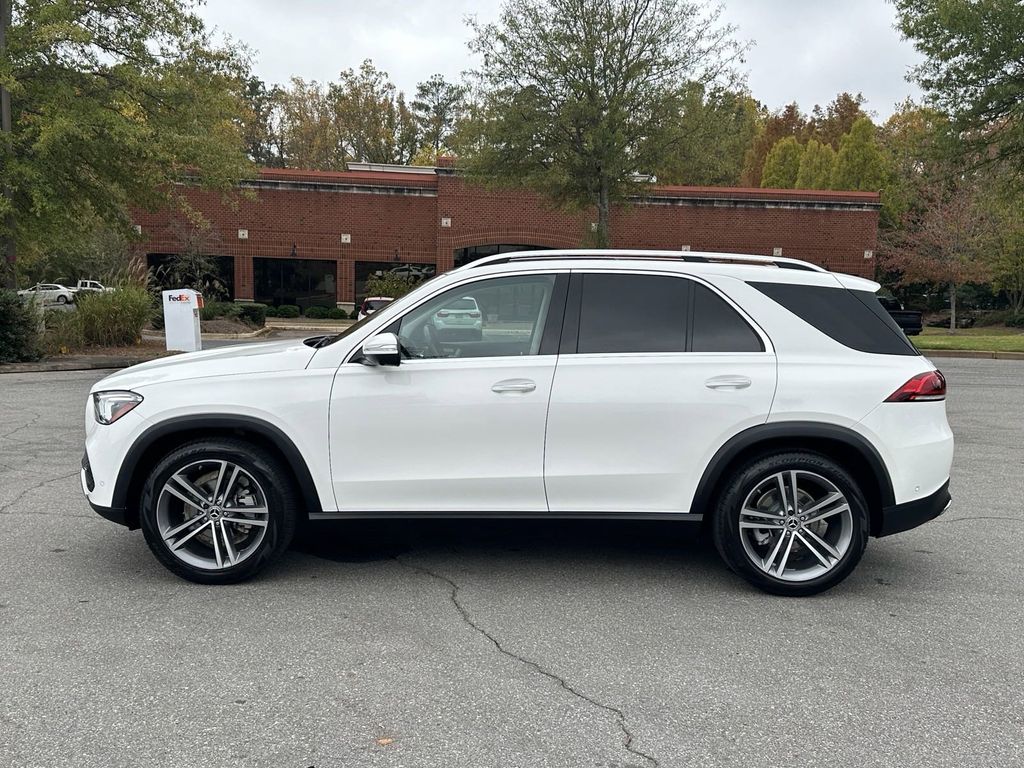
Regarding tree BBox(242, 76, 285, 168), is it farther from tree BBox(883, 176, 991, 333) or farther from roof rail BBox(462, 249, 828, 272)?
roof rail BBox(462, 249, 828, 272)

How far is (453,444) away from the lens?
14.3ft

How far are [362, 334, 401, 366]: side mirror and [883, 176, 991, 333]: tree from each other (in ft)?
113

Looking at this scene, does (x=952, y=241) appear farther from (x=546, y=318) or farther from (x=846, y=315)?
(x=546, y=318)

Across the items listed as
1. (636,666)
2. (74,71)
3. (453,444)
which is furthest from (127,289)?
(636,666)

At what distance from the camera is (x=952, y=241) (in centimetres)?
3428

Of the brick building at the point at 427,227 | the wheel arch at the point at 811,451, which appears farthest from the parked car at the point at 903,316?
the brick building at the point at 427,227

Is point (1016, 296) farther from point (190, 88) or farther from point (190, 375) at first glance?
point (190, 375)

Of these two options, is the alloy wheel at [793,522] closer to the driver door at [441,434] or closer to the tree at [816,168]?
the driver door at [441,434]

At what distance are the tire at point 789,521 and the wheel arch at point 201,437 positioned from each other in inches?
87.2

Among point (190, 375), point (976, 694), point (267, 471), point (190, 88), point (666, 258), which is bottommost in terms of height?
point (976, 694)

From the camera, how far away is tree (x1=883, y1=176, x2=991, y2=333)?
3394 cm

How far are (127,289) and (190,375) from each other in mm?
17101

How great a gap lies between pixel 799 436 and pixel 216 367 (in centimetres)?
313

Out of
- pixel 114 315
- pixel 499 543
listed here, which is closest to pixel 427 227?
pixel 114 315
